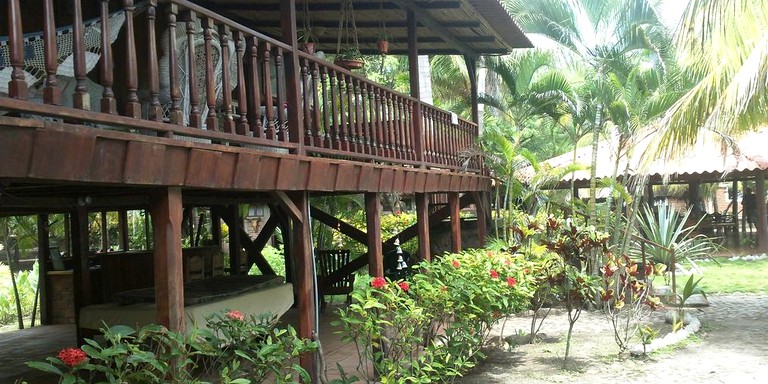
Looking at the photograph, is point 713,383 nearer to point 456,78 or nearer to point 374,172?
point 374,172

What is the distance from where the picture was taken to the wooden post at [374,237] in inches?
262

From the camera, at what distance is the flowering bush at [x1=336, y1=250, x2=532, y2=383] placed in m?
5.27

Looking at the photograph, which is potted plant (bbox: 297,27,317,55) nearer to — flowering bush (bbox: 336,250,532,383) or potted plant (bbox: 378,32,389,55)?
potted plant (bbox: 378,32,389,55)

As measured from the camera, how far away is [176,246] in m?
3.79

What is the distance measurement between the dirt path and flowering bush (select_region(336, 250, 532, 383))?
77cm

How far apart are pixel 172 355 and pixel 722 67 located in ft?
24.5

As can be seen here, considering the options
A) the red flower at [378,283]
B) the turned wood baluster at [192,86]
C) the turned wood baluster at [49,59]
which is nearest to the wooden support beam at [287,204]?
the red flower at [378,283]

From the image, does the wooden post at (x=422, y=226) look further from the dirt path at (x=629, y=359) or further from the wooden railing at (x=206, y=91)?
the dirt path at (x=629, y=359)

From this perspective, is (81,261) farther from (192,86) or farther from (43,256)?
(192,86)

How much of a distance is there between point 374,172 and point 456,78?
11.6 m

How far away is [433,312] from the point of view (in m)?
6.08


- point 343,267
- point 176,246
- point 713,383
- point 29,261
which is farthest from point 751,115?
point 29,261

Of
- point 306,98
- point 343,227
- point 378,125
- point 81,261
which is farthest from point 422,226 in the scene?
point 81,261


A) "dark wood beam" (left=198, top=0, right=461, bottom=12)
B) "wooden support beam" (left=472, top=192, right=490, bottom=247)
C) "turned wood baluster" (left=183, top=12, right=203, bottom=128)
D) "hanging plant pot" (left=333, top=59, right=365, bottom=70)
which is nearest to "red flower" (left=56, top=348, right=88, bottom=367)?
"turned wood baluster" (left=183, top=12, right=203, bottom=128)
